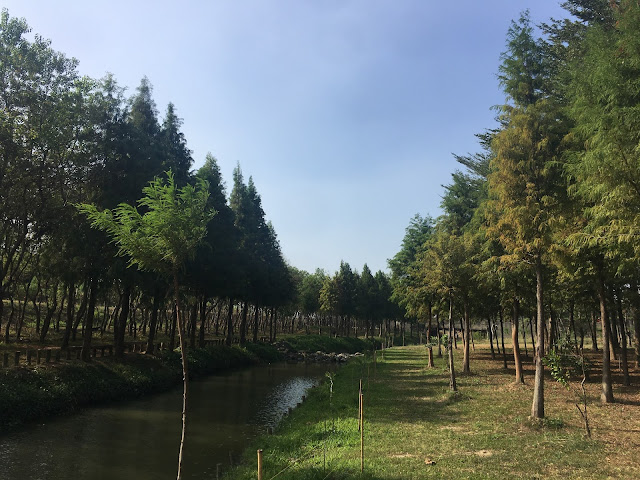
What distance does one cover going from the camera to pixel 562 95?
1688 cm

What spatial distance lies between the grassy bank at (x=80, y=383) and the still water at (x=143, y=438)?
0.83 m

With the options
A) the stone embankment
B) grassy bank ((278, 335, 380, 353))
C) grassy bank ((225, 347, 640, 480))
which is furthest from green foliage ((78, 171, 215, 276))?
grassy bank ((278, 335, 380, 353))

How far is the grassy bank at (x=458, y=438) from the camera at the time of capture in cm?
875

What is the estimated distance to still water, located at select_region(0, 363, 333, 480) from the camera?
39.1ft

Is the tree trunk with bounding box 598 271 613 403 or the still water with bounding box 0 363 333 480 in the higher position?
the tree trunk with bounding box 598 271 613 403

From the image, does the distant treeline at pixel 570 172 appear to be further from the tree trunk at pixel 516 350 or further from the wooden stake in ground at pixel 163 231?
the wooden stake in ground at pixel 163 231

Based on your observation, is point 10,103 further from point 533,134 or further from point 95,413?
point 533,134

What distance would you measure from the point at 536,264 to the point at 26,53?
22544 mm

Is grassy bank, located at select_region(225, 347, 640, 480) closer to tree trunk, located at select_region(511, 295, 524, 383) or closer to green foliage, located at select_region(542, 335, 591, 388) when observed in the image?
tree trunk, located at select_region(511, 295, 524, 383)

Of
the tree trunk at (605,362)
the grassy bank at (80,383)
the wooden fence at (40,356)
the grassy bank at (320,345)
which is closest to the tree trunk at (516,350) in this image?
the tree trunk at (605,362)

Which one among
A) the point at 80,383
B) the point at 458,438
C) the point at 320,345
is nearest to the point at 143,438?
the point at 80,383

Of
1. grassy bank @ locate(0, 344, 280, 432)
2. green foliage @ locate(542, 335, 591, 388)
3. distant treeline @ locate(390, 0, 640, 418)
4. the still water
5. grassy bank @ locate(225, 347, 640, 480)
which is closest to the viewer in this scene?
grassy bank @ locate(225, 347, 640, 480)

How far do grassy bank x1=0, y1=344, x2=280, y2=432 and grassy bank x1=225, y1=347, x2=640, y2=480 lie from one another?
9778 mm

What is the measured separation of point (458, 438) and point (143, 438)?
11.2 metres
